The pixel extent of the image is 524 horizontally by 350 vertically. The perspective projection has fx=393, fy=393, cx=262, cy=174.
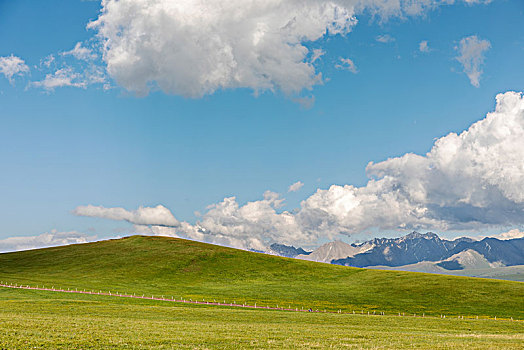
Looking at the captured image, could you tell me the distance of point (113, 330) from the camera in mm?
30094

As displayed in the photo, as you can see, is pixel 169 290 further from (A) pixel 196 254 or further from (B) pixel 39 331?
(B) pixel 39 331

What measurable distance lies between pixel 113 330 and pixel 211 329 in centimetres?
822

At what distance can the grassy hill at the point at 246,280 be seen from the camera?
292ft

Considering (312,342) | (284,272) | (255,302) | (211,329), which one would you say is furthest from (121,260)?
(312,342)

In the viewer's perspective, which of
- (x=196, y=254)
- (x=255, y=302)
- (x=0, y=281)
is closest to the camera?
(x=255, y=302)

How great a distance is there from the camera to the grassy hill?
89.1 m

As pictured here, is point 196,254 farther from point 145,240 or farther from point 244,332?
point 244,332

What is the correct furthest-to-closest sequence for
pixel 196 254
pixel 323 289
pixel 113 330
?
1. pixel 196 254
2. pixel 323 289
3. pixel 113 330

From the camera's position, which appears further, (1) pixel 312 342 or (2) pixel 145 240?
(2) pixel 145 240

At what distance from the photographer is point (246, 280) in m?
120

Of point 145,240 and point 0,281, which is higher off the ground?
point 145,240

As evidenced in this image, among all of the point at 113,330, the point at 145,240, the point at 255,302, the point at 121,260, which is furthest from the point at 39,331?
the point at 145,240

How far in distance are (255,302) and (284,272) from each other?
4598 cm

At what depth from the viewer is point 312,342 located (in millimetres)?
27719
